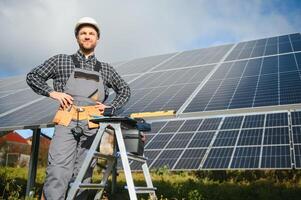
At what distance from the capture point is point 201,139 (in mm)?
11344

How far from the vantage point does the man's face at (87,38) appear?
455 cm

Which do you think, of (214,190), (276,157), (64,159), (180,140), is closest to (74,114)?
(64,159)

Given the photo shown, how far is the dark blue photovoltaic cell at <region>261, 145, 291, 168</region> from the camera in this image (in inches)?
325

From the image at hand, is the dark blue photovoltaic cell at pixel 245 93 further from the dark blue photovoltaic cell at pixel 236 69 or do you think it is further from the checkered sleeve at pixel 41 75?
the checkered sleeve at pixel 41 75

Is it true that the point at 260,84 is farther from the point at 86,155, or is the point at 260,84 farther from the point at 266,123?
the point at 86,155

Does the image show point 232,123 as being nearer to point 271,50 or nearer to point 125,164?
point 271,50

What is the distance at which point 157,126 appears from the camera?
1425 cm

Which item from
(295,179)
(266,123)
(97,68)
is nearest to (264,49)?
(266,123)

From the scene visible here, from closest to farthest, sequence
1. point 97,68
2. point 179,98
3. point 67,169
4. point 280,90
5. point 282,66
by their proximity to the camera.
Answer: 1. point 67,169
2. point 97,68
3. point 280,90
4. point 179,98
5. point 282,66

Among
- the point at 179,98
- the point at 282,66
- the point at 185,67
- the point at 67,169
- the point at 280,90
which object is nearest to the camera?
the point at 67,169

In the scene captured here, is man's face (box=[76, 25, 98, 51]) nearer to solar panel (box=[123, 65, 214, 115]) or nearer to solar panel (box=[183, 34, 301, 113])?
solar panel (box=[183, 34, 301, 113])

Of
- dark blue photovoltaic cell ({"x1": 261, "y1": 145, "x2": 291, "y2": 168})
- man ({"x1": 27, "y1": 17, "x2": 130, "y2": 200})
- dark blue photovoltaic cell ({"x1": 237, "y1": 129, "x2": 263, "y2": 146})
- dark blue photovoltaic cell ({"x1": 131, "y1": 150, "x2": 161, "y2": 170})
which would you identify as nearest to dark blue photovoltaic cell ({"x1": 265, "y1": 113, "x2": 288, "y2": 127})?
dark blue photovoltaic cell ({"x1": 237, "y1": 129, "x2": 263, "y2": 146})

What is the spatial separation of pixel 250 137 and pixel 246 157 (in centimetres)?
137

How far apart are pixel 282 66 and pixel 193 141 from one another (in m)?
3.50
